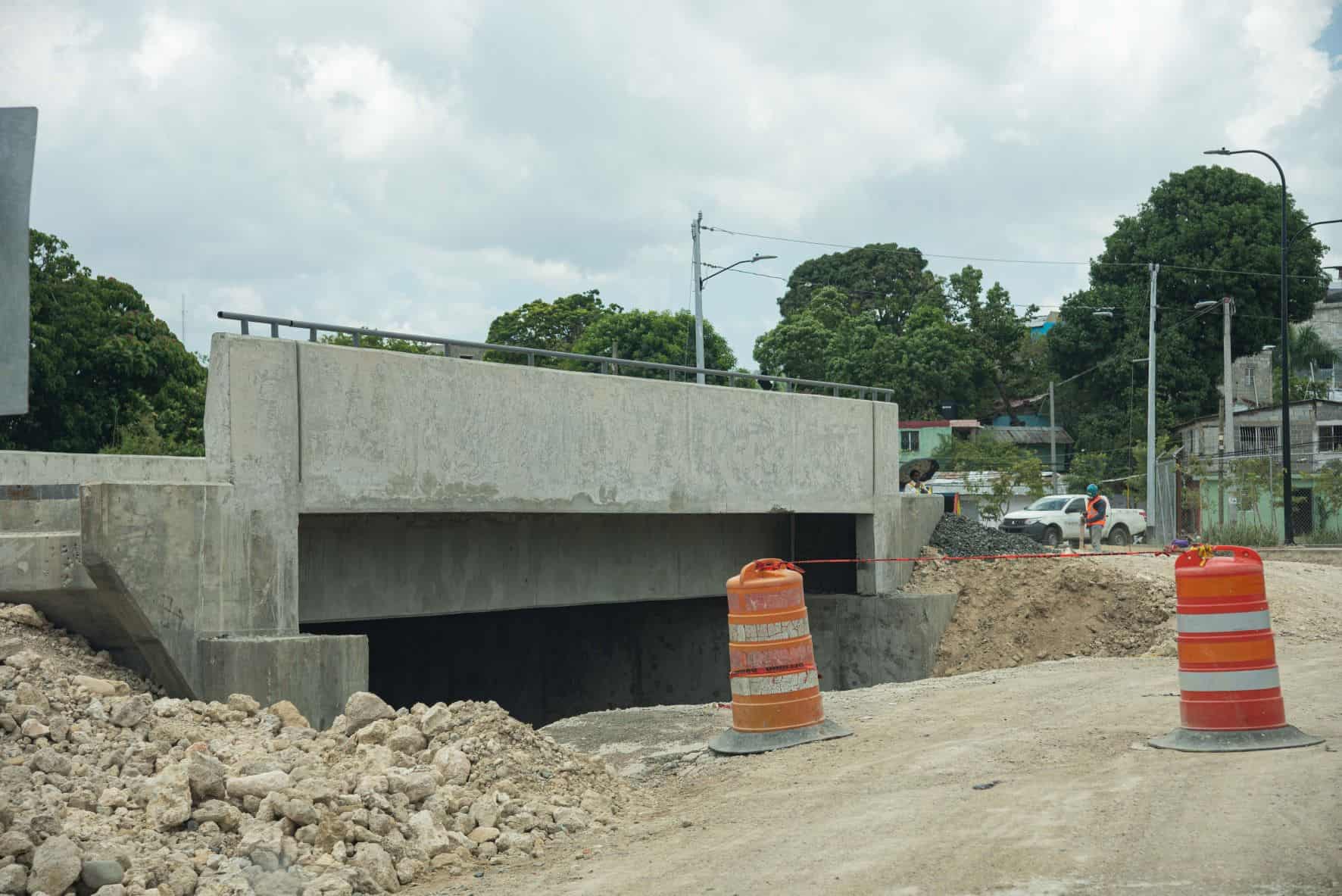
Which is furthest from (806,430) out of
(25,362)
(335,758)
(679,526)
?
(25,362)

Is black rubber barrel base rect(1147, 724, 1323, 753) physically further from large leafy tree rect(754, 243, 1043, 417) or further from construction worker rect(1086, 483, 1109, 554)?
large leafy tree rect(754, 243, 1043, 417)

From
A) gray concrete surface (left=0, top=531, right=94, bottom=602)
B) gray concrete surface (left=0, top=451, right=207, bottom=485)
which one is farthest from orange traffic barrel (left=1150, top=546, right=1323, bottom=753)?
gray concrete surface (left=0, top=451, right=207, bottom=485)

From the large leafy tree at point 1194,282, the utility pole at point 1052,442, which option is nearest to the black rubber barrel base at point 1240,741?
the utility pole at point 1052,442

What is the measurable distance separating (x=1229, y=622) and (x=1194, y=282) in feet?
173

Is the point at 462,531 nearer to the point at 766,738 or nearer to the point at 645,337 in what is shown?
the point at 766,738

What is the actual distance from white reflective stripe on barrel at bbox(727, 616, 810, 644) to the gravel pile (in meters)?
13.3

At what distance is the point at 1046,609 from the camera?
67.1ft

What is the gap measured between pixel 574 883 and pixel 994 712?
5.62 metres

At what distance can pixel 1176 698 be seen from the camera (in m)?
11.3

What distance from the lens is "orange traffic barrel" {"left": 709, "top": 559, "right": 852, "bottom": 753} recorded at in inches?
380

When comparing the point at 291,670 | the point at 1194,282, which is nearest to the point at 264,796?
the point at 291,670

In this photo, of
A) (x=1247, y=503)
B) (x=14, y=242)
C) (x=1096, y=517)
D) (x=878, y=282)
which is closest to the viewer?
(x=14, y=242)

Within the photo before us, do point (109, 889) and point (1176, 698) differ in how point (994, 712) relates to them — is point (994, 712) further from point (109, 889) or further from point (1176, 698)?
point (109, 889)

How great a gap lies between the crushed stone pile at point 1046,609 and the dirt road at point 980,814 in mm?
8074
